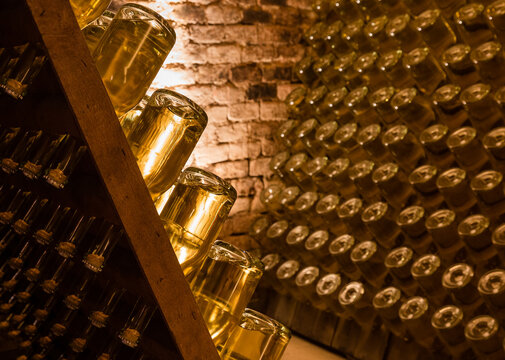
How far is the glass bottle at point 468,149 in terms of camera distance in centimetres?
164

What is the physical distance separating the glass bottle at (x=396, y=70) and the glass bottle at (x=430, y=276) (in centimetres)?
52

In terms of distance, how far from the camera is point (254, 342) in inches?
32.9

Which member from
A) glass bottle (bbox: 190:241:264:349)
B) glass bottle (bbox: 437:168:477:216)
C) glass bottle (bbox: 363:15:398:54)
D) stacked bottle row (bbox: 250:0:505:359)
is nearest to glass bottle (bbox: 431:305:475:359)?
stacked bottle row (bbox: 250:0:505:359)

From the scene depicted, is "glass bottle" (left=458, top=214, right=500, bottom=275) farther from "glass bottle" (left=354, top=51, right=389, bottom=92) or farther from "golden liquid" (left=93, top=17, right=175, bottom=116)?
"golden liquid" (left=93, top=17, right=175, bottom=116)

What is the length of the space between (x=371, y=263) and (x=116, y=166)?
1358mm

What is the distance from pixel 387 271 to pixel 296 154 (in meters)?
0.60

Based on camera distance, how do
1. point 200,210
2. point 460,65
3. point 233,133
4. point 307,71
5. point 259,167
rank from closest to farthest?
point 200,210
point 460,65
point 307,71
point 233,133
point 259,167

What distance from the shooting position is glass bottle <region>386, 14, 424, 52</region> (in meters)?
1.85

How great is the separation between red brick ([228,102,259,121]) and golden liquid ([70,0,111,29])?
1.72m

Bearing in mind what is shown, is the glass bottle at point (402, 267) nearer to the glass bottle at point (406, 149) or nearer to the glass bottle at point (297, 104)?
the glass bottle at point (406, 149)

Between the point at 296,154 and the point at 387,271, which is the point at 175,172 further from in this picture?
the point at 296,154

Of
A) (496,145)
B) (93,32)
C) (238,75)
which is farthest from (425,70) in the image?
(93,32)

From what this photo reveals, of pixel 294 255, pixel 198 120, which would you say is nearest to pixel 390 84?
pixel 294 255

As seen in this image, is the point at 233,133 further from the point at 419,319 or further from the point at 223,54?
the point at 419,319
